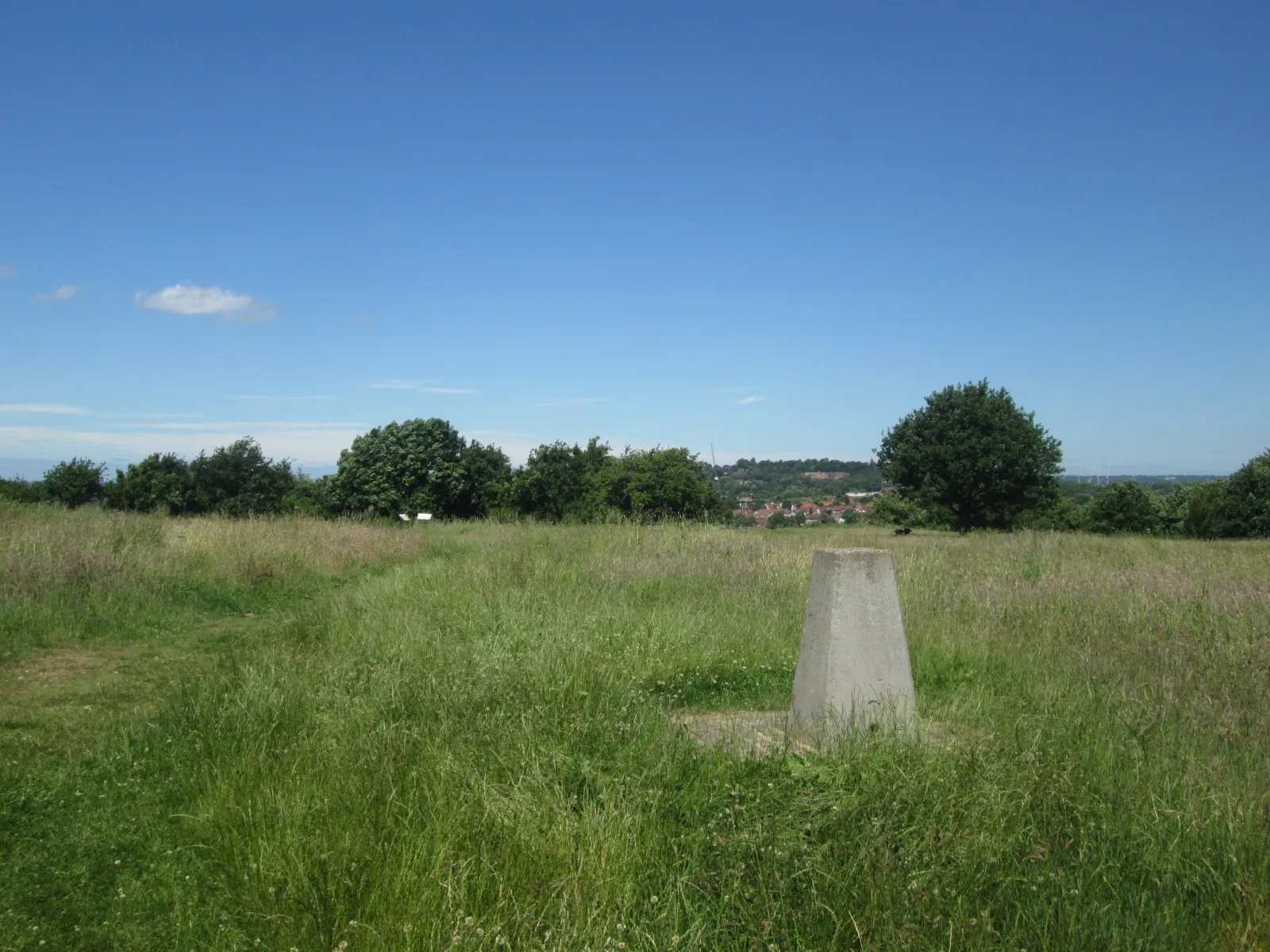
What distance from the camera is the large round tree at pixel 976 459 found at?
40625 millimetres

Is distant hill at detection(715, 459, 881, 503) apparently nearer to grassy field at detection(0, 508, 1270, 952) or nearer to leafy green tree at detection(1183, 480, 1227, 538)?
leafy green tree at detection(1183, 480, 1227, 538)

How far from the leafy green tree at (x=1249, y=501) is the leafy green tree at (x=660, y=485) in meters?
29.3

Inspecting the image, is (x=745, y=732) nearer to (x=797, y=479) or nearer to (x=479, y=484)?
(x=479, y=484)

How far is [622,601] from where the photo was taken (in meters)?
9.05

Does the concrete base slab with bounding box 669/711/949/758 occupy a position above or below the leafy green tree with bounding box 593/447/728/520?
below

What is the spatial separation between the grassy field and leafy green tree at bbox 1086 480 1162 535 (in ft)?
190

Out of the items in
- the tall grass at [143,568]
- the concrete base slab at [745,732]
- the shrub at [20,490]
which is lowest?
the concrete base slab at [745,732]

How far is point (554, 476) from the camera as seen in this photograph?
47.2 m

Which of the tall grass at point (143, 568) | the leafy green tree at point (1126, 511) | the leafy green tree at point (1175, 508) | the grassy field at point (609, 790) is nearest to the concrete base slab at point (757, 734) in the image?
the grassy field at point (609, 790)

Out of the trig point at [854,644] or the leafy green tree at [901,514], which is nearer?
the trig point at [854,644]

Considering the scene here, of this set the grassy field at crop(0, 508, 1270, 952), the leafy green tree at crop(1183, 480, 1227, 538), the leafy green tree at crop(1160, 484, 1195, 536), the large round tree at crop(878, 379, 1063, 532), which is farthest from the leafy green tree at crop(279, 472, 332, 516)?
the leafy green tree at crop(1160, 484, 1195, 536)

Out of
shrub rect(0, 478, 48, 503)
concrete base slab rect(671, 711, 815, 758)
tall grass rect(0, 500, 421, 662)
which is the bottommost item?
concrete base slab rect(671, 711, 815, 758)

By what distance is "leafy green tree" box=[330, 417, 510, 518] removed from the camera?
52.8m

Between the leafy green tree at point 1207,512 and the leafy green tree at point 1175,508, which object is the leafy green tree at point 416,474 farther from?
the leafy green tree at point 1175,508
